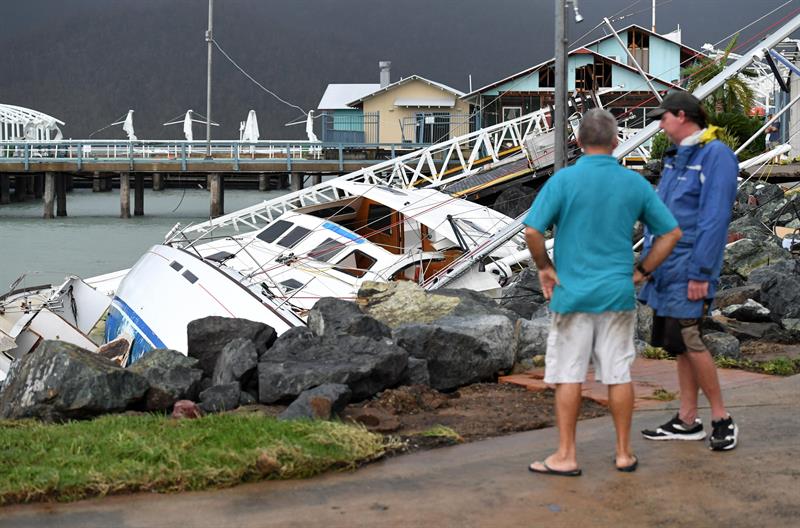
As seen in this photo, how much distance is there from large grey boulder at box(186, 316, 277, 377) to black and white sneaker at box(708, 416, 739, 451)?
3797 millimetres

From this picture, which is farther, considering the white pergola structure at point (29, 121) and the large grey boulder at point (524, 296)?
the white pergola structure at point (29, 121)

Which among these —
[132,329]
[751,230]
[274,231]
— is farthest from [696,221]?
[274,231]

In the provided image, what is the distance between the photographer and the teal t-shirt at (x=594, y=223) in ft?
18.4

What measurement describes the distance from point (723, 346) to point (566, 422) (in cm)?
367

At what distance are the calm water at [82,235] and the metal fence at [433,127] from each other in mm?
10156

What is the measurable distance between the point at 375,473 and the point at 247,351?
2.40 m

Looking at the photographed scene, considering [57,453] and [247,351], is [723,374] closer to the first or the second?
[247,351]

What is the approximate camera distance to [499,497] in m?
5.47

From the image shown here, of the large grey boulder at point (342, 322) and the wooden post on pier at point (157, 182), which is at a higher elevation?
the wooden post on pier at point (157, 182)

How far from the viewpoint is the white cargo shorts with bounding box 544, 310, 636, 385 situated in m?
5.67

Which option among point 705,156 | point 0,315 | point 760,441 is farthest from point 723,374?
point 0,315

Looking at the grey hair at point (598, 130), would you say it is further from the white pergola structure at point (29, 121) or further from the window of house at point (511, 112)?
the white pergola structure at point (29, 121)

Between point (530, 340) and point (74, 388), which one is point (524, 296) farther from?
point (74, 388)

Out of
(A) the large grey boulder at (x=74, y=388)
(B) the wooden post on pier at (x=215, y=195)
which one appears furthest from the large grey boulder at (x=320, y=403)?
(B) the wooden post on pier at (x=215, y=195)
